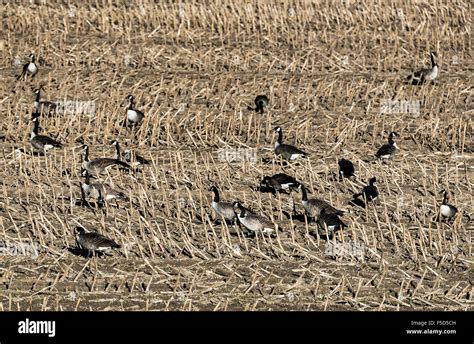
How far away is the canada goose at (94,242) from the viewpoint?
14.0 m

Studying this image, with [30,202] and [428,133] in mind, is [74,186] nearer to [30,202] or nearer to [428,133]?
[30,202]

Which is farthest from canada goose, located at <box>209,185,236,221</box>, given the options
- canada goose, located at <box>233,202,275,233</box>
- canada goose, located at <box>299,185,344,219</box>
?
canada goose, located at <box>299,185,344,219</box>

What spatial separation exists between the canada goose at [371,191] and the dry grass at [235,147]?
0.24 metres

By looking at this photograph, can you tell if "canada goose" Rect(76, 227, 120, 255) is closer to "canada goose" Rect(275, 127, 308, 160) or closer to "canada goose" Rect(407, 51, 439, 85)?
"canada goose" Rect(275, 127, 308, 160)

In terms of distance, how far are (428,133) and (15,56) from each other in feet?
40.6

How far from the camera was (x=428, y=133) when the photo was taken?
21906 mm
